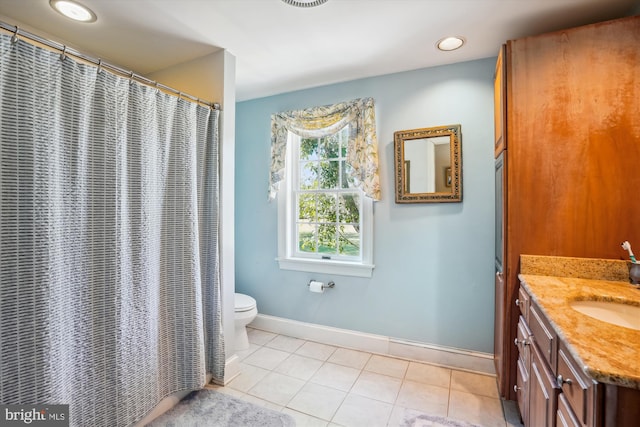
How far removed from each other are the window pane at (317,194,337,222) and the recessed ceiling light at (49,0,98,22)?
2027 millimetres

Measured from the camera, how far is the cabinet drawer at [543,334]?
1065 mm

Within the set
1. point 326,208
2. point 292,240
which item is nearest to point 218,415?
point 292,240

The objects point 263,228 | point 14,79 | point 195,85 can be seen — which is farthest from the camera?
point 263,228

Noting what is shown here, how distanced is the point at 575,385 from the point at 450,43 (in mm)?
1993

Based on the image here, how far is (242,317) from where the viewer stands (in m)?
2.44

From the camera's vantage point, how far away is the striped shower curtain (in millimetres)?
1149

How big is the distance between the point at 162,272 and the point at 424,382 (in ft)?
6.29

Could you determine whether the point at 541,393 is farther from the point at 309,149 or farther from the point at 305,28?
the point at 309,149

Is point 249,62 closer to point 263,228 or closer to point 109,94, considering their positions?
point 109,94

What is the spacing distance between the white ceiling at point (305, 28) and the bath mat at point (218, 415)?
2.36 m

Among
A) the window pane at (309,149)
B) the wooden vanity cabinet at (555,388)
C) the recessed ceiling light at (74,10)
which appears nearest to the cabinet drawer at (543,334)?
the wooden vanity cabinet at (555,388)

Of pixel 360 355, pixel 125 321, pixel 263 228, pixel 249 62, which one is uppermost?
pixel 249 62

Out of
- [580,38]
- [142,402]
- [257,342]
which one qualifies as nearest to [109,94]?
[142,402]

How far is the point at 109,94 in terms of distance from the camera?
4.79 ft
